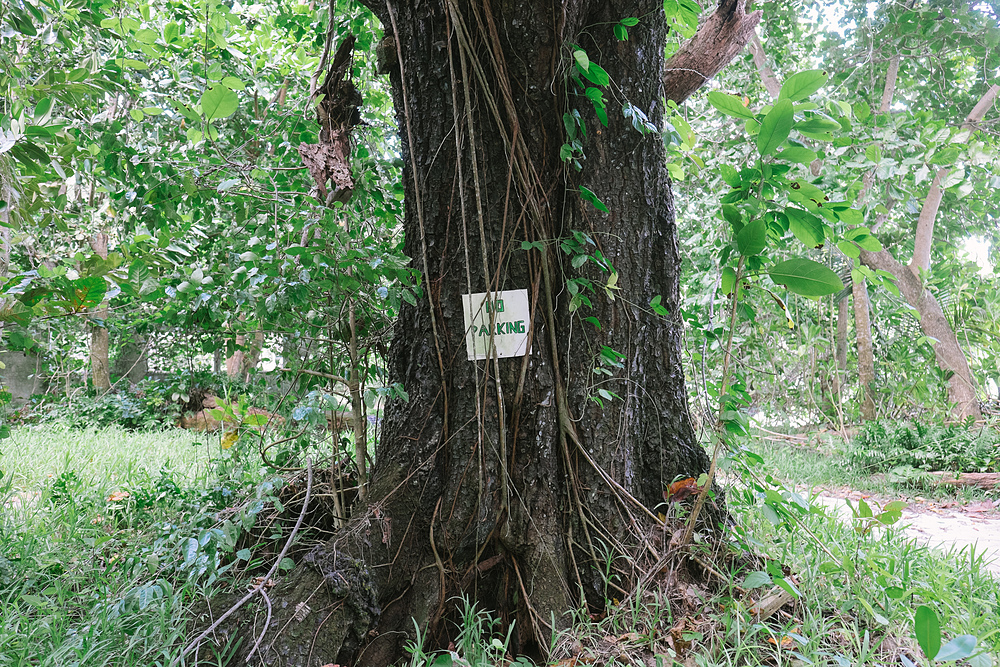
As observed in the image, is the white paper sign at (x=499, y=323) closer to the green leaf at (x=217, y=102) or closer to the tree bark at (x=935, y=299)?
the green leaf at (x=217, y=102)

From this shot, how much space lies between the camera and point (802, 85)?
4.16 ft

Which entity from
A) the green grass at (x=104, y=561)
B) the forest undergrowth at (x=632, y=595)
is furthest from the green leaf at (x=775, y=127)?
the green grass at (x=104, y=561)

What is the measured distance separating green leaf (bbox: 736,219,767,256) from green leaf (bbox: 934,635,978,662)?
0.84 meters

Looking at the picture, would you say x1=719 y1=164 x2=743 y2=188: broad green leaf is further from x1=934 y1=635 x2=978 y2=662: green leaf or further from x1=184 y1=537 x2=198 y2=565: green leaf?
x1=184 y1=537 x2=198 y2=565: green leaf

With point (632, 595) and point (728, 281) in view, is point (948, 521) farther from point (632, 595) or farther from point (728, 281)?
point (728, 281)

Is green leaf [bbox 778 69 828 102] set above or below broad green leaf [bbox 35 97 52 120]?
below

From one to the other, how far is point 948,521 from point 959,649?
2838 mm

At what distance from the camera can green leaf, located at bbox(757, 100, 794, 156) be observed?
1.22m

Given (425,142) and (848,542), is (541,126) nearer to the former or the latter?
(425,142)

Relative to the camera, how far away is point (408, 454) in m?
1.67

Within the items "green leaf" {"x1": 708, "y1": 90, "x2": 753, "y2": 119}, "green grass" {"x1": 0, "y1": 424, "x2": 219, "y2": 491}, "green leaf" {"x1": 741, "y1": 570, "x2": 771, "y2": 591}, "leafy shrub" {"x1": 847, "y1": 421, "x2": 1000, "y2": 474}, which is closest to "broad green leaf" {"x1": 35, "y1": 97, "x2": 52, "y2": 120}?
"green grass" {"x1": 0, "y1": 424, "x2": 219, "y2": 491}

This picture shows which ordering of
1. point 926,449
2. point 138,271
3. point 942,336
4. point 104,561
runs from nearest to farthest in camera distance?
point 138,271, point 104,561, point 926,449, point 942,336

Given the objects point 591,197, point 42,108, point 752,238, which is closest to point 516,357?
point 591,197

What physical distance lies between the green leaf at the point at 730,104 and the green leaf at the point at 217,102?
4.31 ft
